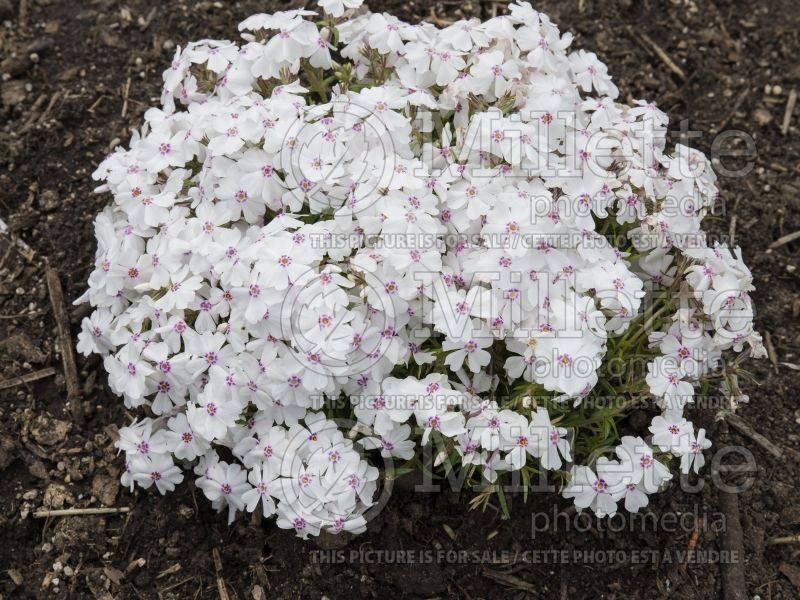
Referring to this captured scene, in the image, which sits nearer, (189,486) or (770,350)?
(189,486)

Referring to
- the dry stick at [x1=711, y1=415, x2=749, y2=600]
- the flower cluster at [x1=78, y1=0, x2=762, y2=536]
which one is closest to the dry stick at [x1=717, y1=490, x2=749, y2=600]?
the dry stick at [x1=711, y1=415, x2=749, y2=600]

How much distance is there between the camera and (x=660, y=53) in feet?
17.7

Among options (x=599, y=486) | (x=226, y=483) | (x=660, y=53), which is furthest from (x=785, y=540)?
(x=660, y=53)

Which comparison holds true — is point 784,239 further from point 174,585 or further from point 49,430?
point 49,430

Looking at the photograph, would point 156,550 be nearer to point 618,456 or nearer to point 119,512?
point 119,512

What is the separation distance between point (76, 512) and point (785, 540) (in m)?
3.21

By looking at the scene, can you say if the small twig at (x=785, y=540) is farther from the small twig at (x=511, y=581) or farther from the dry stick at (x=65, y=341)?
the dry stick at (x=65, y=341)

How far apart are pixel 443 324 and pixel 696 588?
179 cm

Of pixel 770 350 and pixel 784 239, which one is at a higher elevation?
pixel 784 239

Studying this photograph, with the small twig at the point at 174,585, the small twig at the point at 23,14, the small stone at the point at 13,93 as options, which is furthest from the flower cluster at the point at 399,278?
the small twig at the point at 23,14

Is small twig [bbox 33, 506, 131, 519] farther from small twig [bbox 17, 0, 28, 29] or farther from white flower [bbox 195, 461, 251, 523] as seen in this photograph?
small twig [bbox 17, 0, 28, 29]

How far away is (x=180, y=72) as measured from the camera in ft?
12.9

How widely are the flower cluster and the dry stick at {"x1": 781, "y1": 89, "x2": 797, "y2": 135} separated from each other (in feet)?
5.30

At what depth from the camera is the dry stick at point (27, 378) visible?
164 inches
